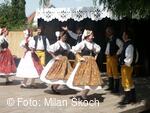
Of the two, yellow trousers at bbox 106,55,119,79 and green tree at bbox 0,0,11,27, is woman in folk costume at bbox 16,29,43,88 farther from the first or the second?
green tree at bbox 0,0,11,27

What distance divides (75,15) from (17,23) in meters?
14.8

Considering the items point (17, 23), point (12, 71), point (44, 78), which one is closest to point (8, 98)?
point (44, 78)

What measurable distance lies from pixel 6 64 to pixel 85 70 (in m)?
3.52

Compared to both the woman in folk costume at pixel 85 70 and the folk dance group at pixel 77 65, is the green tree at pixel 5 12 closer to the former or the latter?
the folk dance group at pixel 77 65

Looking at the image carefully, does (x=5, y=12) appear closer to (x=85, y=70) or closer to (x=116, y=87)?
(x=116, y=87)

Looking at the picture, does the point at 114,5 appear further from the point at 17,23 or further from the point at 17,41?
the point at 17,23

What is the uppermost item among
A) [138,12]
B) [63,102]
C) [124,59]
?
[138,12]

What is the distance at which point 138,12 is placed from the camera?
1128cm

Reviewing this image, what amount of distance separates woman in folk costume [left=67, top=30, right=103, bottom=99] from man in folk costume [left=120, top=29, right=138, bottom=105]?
1.99ft

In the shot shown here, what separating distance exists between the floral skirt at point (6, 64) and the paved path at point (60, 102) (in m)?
0.56

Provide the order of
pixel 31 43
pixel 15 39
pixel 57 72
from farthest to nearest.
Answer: pixel 15 39, pixel 31 43, pixel 57 72

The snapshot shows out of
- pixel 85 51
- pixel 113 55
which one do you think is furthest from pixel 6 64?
pixel 85 51

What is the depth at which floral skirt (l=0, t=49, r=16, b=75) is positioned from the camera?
13.4 m

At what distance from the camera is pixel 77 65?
10852 mm
